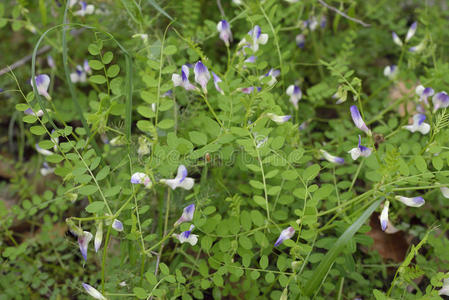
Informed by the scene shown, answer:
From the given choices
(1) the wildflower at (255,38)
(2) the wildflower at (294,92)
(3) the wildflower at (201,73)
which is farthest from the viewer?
(2) the wildflower at (294,92)

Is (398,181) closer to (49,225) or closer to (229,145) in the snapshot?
(229,145)

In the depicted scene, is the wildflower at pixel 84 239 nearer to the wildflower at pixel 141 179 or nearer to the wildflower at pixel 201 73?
the wildflower at pixel 141 179

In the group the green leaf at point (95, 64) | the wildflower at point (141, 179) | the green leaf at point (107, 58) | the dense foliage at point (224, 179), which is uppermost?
the green leaf at point (107, 58)

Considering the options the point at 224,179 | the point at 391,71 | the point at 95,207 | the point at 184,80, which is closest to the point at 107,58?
the point at 184,80

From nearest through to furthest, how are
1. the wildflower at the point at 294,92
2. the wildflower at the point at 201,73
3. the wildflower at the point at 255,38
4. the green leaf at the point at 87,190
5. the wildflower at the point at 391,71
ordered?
the green leaf at the point at 87,190 < the wildflower at the point at 201,73 < the wildflower at the point at 255,38 < the wildflower at the point at 294,92 < the wildflower at the point at 391,71

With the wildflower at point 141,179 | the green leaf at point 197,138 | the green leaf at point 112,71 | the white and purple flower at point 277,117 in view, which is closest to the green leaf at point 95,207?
the wildflower at point 141,179

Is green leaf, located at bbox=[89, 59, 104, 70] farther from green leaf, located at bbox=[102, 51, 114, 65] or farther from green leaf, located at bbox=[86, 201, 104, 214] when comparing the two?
green leaf, located at bbox=[86, 201, 104, 214]

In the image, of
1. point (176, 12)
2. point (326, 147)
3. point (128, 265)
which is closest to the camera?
point (128, 265)

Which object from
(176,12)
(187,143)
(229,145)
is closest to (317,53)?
(176,12)

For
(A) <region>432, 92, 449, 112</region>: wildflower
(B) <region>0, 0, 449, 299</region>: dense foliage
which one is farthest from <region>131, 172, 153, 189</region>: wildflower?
(A) <region>432, 92, 449, 112</region>: wildflower
